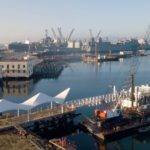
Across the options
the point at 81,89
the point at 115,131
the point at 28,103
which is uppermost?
the point at 28,103

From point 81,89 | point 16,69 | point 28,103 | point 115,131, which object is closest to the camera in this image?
point 115,131

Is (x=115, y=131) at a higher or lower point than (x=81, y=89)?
higher

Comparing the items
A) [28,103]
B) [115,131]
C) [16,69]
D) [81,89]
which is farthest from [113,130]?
[16,69]

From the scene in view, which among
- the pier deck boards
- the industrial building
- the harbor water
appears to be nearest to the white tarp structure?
the harbor water

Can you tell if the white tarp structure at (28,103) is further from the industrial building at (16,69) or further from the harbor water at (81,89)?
the industrial building at (16,69)

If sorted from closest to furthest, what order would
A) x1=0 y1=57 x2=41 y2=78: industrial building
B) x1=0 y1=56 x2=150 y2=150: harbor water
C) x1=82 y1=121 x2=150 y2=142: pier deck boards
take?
1. x1=0 y1=56 x2=150 y2=150: harbor water
2. x1=82 y1=121 x2=150 y2=142: pier deck boards
3. x1=0 y1=57 x2=41 y2=78: industrial building

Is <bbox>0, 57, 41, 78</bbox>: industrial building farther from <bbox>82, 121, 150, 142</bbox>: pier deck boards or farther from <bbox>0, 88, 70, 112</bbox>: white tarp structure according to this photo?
<bbox>82, 121, 150, 142</bbox>: pier deck boards

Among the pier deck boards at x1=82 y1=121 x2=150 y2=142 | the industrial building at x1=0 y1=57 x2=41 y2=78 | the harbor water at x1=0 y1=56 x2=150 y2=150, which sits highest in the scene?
the industrial building at x1=0 y1=57 x2=41 y2=78

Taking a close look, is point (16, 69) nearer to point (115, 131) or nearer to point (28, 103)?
point (28, 103)

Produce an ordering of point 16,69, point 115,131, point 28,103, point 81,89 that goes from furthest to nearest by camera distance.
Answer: point 16,69, point 81,89, point 28,103, point 115,131

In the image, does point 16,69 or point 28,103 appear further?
point 16,69

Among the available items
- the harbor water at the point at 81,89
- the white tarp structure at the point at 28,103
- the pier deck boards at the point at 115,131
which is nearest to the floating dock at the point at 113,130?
the pier deck boards at the point at 115,131

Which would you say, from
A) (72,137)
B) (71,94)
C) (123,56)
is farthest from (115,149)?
(123,56)
